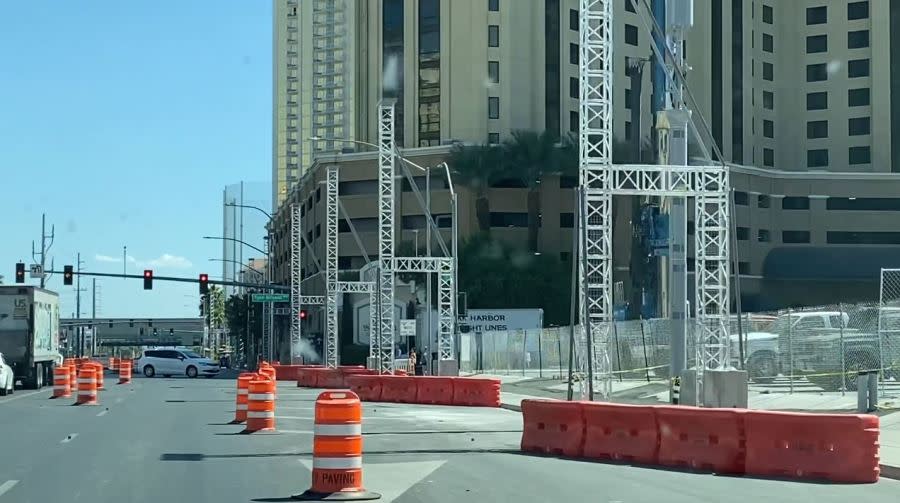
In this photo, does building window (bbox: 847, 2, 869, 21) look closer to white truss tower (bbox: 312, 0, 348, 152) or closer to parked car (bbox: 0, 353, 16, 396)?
white truss tower (bbox: 312, 0, 348, 152)

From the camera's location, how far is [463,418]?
1161 inches

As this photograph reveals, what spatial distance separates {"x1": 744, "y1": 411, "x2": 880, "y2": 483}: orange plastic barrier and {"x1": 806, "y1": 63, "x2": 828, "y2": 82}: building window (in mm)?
90307

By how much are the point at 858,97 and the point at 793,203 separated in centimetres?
1097

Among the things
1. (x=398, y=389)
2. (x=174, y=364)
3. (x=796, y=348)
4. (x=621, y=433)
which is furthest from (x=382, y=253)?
(x=621, y=433)

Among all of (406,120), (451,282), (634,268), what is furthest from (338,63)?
(451,282)

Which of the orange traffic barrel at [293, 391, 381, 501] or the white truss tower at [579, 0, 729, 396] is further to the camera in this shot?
the white truss tower at [579, 0, 729, 396]

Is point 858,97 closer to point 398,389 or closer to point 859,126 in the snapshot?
point 859,126

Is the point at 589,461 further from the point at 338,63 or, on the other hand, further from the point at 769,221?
the point at 338,63

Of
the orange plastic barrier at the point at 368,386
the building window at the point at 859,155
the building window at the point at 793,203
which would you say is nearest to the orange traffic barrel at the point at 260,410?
the orange plastic barrier at the point at 368,386

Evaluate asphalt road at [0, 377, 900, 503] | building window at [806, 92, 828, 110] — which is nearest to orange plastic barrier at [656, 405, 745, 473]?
asphalt road at [0, 377, 900, 503]

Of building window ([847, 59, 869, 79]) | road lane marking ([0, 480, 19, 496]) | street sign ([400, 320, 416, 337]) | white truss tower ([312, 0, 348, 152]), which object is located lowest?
road lane marking ([0, 480, 19, 496])

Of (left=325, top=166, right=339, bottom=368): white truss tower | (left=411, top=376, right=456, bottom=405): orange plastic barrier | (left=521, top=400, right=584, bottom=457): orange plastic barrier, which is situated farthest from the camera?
(left=325, top=166, right=339, bottom=368): white truss tower

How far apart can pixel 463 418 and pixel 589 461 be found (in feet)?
38.2

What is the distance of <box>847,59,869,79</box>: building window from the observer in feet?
324
